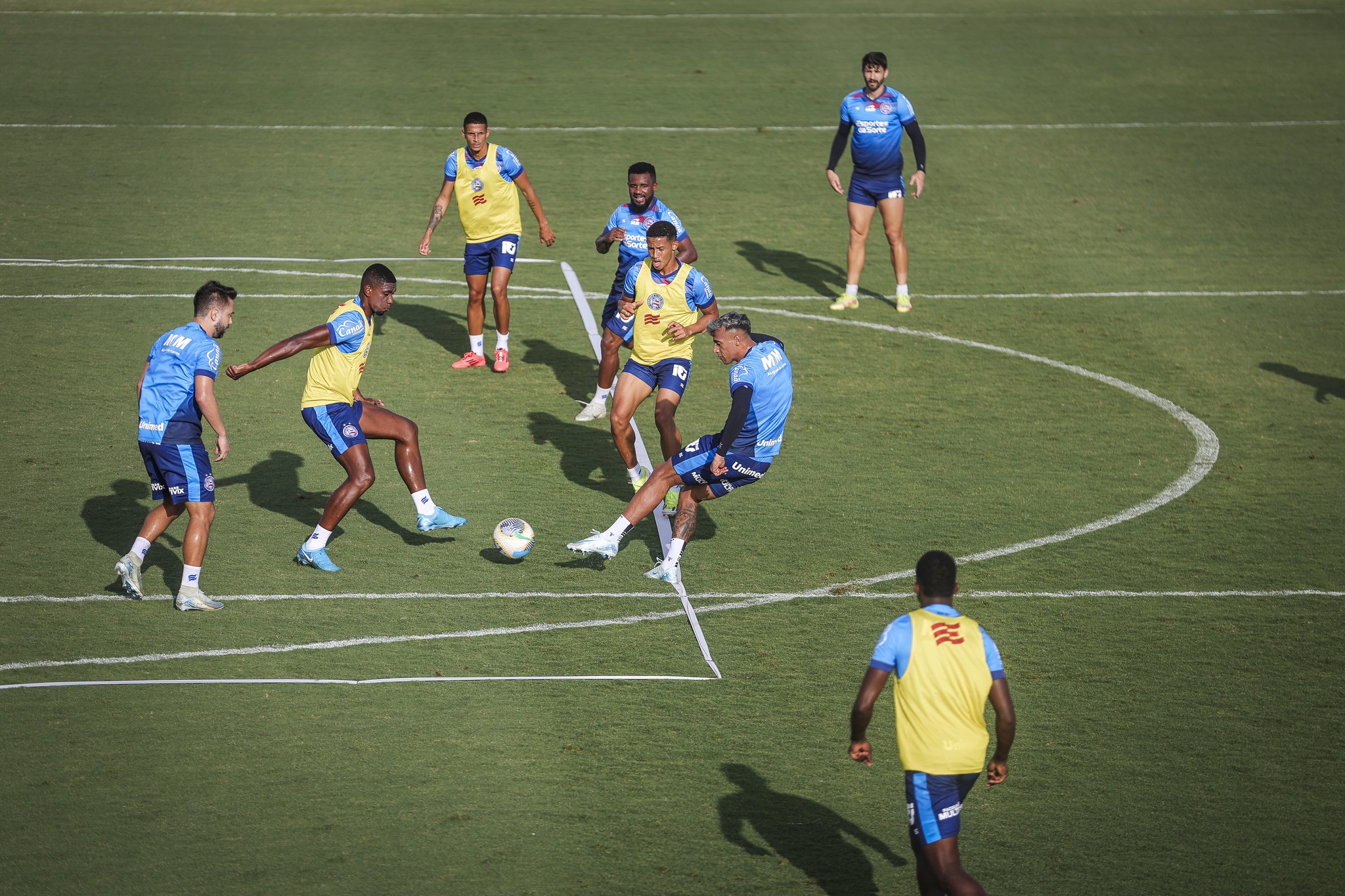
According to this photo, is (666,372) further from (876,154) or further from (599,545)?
(876,154)

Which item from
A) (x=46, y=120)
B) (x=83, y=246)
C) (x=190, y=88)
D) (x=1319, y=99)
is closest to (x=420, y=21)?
(x=190, y=88)

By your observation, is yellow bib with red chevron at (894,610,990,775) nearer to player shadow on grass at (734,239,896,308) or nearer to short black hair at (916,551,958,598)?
short black hair at (916,551,958,598)

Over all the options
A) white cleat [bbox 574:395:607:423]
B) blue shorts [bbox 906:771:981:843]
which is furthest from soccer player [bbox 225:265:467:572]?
blue shorts [bbox 906:771:981:843]

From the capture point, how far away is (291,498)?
12.0 m

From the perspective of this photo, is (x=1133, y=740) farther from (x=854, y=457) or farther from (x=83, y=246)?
(x=83, y=246)

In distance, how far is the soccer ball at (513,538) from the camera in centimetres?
1043

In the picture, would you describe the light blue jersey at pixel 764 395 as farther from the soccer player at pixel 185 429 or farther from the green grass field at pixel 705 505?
the soccer player at pixel 185 429

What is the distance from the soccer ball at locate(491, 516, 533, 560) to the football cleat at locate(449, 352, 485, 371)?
499 cm

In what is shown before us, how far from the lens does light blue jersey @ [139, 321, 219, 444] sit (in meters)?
9.55

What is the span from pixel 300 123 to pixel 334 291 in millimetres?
7709

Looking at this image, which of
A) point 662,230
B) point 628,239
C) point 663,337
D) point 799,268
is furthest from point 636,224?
point 799,268

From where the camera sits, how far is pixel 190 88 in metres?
24.5

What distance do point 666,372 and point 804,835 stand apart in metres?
5.18

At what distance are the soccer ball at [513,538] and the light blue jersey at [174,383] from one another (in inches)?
95.7
